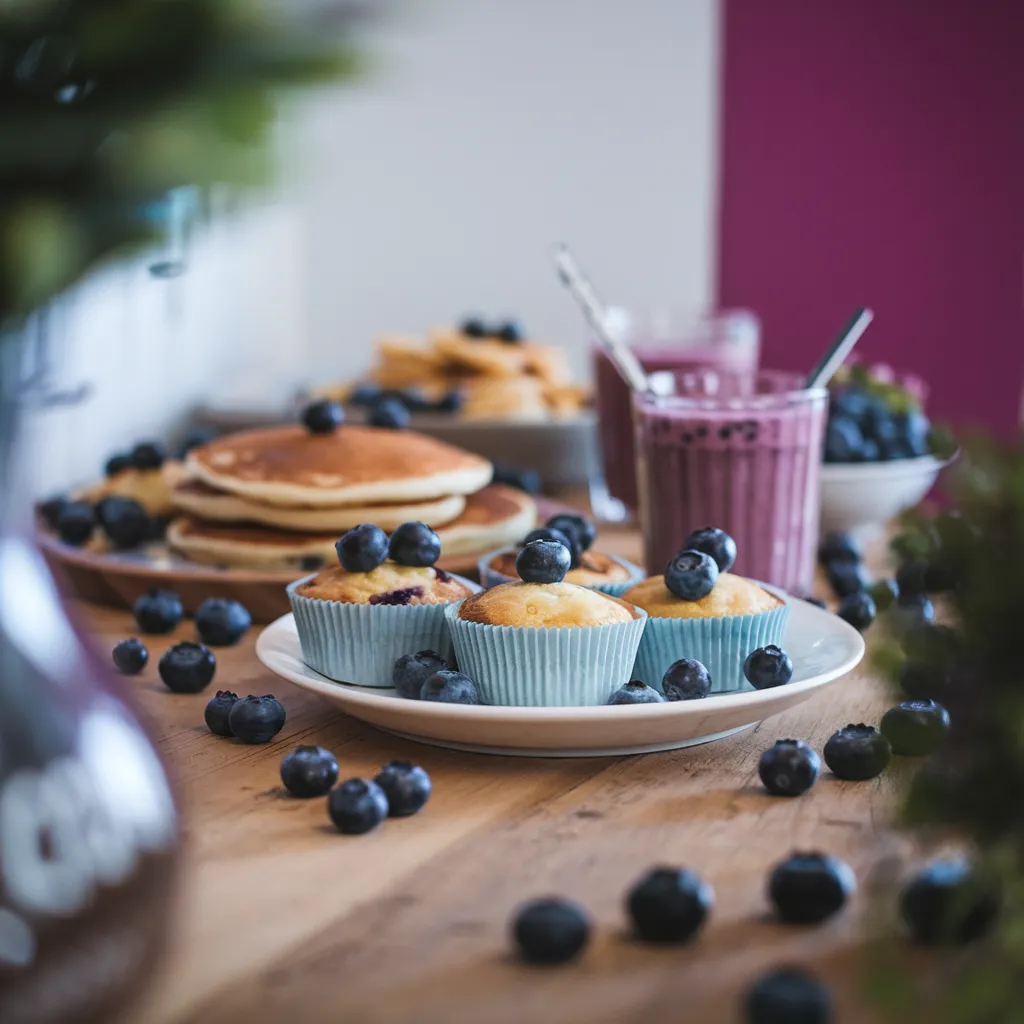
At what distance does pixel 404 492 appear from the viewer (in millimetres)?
1540

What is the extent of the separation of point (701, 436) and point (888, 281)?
12.5 feet

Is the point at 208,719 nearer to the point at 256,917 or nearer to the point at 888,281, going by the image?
the point at 256,917

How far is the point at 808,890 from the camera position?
0.76m

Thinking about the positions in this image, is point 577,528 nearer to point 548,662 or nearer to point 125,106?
point 548,662

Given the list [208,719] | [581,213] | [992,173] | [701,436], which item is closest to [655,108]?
[581,213]

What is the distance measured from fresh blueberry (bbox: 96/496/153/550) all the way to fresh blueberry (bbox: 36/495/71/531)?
0.07 meters

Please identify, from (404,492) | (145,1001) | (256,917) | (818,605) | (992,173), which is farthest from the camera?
(992,173)

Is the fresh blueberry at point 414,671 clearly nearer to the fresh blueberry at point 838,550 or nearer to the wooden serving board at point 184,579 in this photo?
the wooden serving board at point 184,579

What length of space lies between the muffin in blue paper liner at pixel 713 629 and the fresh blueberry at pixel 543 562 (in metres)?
0.09

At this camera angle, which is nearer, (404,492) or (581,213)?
(404,492)

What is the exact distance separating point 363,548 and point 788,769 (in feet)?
1.28

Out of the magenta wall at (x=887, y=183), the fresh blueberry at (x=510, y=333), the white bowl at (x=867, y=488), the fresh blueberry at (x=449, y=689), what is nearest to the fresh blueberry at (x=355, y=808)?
the fresh blueberry at (x=449, y=689)

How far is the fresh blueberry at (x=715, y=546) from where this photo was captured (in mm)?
1152

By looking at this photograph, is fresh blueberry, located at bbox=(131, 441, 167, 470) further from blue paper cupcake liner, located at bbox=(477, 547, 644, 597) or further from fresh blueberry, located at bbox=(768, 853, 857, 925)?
fresh blueberry, located at bbox=(768, 853, 857, 925)
